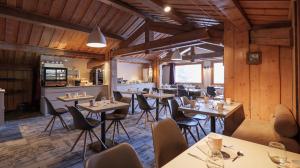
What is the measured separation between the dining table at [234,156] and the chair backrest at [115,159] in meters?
0.20

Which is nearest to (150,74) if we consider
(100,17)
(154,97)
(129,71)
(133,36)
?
(129,71)

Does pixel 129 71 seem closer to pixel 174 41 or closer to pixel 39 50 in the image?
pixel 39 50

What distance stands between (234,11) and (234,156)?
216 cm

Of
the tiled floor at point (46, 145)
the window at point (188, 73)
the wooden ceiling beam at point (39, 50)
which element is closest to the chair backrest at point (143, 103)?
the tiled floor at point (46, 145)

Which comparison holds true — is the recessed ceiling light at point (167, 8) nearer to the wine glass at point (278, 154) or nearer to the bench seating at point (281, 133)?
the bench seating at point (281, 133)

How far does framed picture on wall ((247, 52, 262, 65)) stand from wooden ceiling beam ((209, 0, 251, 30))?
20.2 inches

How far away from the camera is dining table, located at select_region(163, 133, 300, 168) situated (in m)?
1.07

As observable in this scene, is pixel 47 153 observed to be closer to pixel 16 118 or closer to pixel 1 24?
pixel 16 118

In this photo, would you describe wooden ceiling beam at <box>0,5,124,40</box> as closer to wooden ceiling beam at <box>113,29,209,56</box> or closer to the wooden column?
wooden ceiling beam at <box>113,29,209,56</box>

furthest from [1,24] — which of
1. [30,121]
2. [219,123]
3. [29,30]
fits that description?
[219,123]

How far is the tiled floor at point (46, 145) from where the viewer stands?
259 cm

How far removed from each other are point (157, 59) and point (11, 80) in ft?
22.4

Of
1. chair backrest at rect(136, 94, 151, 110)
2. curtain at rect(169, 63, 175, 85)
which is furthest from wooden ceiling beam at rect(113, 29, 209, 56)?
curtain at rect(169, 63, 175, 85)

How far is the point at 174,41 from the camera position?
4.99 meters
